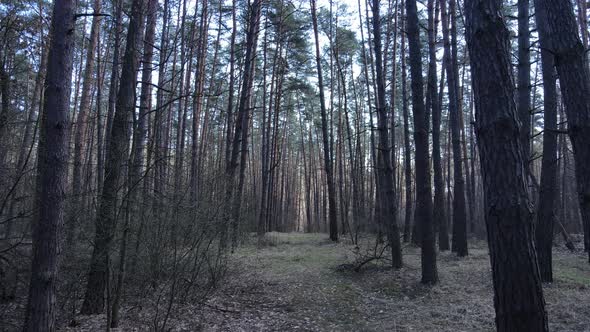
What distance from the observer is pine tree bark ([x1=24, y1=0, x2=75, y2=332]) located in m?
4.40

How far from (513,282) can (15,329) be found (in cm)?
583

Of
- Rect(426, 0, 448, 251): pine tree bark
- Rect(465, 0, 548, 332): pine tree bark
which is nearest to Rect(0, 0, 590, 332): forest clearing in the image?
Rect(465, 0, 548, 332): pine tree bark

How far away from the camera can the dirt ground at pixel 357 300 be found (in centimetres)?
586

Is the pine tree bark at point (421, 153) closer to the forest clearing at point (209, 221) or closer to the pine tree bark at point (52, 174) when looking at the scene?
the forest clearing at point (209, 221)

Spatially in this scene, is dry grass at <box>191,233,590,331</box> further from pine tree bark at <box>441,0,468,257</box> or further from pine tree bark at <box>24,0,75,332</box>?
pine tree bark at <box>24,0,75,332</box>

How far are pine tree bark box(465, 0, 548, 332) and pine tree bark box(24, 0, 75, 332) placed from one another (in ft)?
14.3

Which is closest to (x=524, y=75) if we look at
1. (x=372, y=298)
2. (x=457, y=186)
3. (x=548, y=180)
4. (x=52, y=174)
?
(x=548, y=180)

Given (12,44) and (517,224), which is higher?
(12,44)

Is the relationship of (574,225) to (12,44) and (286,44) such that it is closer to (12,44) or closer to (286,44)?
(286,44)

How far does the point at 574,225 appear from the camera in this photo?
25.2m

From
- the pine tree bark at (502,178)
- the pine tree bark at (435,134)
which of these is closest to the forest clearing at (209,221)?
the pine tree bark at (502,178)

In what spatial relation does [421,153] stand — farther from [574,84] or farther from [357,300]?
[574,84]

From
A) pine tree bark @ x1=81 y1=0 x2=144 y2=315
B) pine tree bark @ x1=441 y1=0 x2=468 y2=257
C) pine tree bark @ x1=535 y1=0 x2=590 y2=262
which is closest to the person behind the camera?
pine tree bark @ x1=535 y1=0 x2=590 y2=262

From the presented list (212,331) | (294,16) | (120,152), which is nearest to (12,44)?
(120,152)
